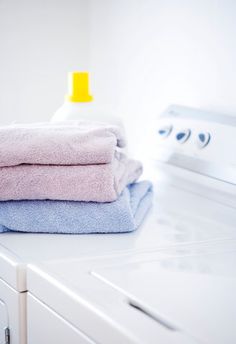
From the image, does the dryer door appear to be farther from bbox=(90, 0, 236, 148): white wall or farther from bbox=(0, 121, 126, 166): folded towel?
bbox=(90, 0, 236, 148): white wall

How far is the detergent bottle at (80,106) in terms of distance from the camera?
4.72ft

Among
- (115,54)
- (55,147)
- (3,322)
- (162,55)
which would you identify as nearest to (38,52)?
(115,54)

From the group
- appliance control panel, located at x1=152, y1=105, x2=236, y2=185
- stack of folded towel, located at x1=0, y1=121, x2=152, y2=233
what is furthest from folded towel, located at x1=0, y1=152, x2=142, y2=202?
appliance control panel, located at x1=152, y1=105, x2=236, y2=185

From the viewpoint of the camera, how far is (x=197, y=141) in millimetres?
1412

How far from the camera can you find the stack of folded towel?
3.59 ft

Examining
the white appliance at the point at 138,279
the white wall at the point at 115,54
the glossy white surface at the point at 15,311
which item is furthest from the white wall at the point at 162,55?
the glossy white surface at the point at 15,311

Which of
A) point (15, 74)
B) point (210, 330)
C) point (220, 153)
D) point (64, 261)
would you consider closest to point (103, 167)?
point (64, 261)

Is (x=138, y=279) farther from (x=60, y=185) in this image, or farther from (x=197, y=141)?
(x=197, y=141)

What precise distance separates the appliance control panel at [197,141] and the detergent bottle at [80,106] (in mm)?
136

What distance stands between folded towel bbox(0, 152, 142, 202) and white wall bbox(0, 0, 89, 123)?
779 mm

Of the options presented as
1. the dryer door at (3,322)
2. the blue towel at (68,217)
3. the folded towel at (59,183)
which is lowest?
the dryer door at (3,322)

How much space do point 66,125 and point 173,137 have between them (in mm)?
329

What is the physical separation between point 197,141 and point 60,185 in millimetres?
435

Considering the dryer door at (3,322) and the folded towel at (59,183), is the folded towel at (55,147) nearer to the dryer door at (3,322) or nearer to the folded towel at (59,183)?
the folded towel at (59,183)
